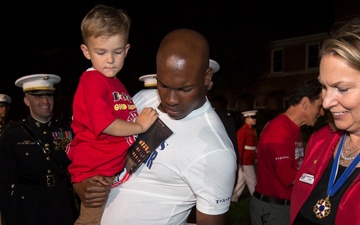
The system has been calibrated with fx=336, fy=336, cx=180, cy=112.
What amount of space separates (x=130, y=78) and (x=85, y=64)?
21.4 ft

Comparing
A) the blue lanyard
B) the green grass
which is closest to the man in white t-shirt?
the blue lanyard

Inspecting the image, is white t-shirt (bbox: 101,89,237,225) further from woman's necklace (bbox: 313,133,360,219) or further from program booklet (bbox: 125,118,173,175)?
woman's necklace (bbox: 313,133,360,219)

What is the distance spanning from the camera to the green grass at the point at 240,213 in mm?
6629

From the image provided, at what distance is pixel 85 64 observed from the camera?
3259 centimetres

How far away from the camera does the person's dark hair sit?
13.7ft

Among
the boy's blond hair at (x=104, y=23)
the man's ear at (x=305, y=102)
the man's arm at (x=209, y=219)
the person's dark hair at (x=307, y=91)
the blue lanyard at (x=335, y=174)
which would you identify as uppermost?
the boy's blond hair at (x=104, y=23)

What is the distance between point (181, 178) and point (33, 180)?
9.56 feet

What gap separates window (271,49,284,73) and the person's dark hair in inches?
987

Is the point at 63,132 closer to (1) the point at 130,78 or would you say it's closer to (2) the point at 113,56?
(2) the point at 113,56

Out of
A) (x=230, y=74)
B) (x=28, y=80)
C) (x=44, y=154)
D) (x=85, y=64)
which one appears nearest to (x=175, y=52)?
(x=44, y=154)

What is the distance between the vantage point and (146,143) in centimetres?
201

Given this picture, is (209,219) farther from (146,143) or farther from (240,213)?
(240,213)

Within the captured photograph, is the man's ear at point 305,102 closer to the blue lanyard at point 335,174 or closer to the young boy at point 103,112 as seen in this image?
the blue lanyard at point 335,174

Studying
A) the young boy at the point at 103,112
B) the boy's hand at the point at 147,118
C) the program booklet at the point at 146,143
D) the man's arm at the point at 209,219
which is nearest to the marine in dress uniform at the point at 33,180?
the young boy at the point at 103,112
